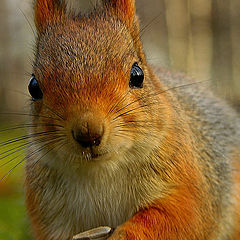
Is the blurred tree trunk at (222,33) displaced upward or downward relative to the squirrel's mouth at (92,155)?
upward

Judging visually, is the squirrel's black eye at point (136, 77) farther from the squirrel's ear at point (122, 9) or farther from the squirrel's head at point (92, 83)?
the squirrel's ear at point (122, 9)

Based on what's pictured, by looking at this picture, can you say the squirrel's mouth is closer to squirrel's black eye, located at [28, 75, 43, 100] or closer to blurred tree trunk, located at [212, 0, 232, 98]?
squirrel's black eye, located at [28, 75, 43, 100]

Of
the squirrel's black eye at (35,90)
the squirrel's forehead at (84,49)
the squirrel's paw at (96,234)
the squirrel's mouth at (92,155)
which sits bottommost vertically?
the squirrel's paw at (96,234)

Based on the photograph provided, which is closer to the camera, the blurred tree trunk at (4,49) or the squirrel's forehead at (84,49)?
the squirrel's forehead at (84,49)

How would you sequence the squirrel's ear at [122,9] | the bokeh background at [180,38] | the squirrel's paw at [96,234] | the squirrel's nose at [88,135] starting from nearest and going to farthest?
the squirrel's nose at [88,135] → the squirrel's paw at [96,234] → the squirrel's ear at [122,9] → the bokeh background at [180,38]

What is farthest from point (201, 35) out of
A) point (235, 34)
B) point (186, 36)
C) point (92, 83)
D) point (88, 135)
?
point (88, 135)

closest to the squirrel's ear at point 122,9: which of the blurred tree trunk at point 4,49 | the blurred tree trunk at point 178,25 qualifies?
the blurred tree trunk at point 178,25
